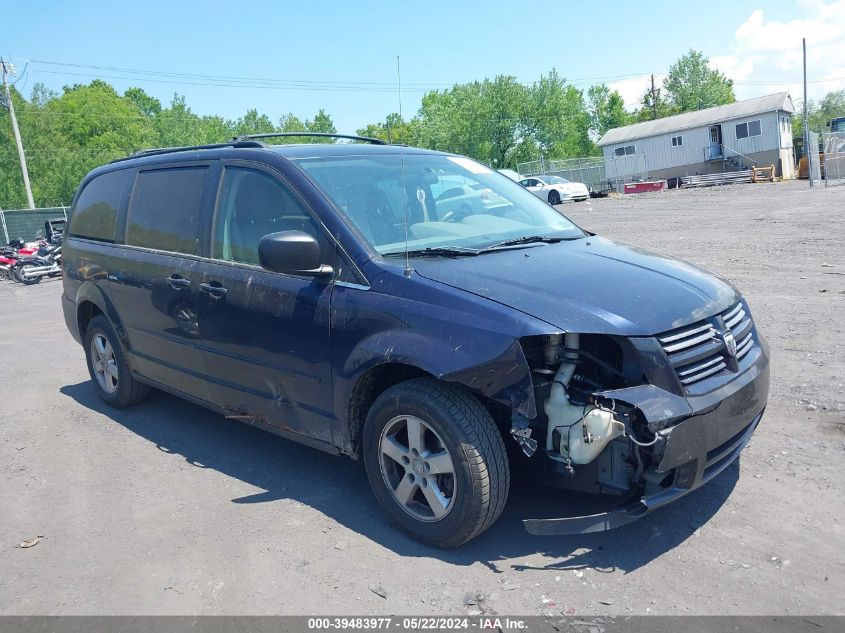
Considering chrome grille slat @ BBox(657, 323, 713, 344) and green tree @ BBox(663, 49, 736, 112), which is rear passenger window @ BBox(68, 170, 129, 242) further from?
green tree @ BBox(663, 49, 736, 112)

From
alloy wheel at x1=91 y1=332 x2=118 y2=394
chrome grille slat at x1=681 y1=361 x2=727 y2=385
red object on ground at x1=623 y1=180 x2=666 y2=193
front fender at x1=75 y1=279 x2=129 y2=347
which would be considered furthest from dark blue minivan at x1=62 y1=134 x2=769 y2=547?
red object on ground at x1=623 y1=180 x2=666 y2=193

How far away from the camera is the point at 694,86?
8444 centimetres

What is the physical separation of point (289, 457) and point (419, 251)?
1.90m

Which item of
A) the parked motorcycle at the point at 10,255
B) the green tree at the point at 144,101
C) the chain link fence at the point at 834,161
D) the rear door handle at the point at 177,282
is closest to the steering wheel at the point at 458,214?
the rear door handle at the point at 177,282

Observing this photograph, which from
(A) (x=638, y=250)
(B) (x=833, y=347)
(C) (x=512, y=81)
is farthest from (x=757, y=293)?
(C) (x=512, y=81)

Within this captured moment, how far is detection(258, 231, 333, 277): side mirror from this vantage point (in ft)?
12.4

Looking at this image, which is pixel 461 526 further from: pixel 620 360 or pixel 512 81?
pixel 512 81

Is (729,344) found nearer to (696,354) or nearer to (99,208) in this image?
(696,354)

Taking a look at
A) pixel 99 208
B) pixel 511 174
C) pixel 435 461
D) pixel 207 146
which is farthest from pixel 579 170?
pixel 435 461

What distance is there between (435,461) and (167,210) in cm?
295

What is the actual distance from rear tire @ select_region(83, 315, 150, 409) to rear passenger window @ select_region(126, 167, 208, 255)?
2.97 ft

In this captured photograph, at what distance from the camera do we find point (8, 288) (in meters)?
18.4

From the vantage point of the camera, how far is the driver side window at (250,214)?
422 cm

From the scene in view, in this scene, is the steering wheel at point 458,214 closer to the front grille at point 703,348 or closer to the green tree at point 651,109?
the front grille at point 703,348
